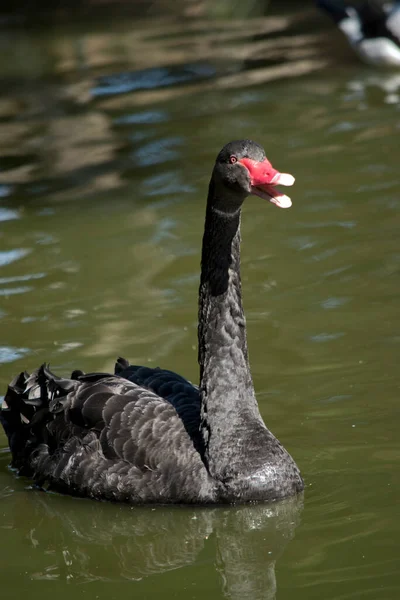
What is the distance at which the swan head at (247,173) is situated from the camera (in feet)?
16.9

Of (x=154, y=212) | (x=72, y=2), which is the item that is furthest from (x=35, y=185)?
(x=72, y=2)

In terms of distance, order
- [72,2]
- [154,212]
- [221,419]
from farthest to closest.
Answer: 1. [72,2]
2. [154,212]
3. [221,419]

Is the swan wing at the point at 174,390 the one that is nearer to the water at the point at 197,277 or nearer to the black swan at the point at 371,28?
the water at the point at 197,277

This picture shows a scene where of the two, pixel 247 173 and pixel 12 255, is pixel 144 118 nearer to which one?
pixel 12 255

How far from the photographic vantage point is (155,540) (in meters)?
5.52

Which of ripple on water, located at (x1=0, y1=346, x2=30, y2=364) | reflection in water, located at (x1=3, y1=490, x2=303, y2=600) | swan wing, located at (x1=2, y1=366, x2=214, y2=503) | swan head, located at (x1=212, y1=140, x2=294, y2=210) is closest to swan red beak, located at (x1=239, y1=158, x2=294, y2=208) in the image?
swan head, located at (x1=212, y1=140, x2=294, y2=210)

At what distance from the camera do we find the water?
17.5 ft

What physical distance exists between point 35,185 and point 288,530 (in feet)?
23.5

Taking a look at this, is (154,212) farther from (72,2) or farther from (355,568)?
(72,2)

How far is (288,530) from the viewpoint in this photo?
17.8ft

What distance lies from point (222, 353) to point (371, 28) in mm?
10791

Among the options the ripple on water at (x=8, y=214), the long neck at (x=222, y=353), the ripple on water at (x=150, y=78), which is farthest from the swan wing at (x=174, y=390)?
the ripple on water at (x=150, y=78)

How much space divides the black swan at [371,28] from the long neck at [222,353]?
32.0 feet

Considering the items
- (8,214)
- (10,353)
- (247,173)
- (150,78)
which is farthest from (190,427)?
(150,78)
